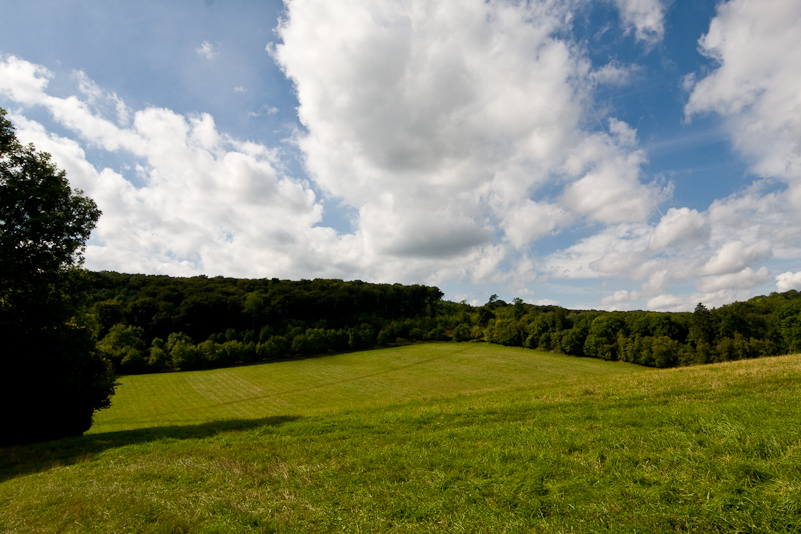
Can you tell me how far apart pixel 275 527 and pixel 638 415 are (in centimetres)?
1031

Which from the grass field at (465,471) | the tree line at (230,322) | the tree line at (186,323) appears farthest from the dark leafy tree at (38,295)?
the tree line at (230,322)

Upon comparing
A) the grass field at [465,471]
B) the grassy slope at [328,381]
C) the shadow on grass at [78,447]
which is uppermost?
the grass field at [465,471]

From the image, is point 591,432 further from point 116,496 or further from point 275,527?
point 116,496

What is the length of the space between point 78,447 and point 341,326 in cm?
11363

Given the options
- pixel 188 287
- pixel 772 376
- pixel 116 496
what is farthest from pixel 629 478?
pixel 188 287

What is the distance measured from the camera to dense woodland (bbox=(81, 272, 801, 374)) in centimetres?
7269

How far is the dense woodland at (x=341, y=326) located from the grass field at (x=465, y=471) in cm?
6420

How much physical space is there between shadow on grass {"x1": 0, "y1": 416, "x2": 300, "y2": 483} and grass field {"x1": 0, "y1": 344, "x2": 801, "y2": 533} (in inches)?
5.1

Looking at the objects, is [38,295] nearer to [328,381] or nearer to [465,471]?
[465,471]

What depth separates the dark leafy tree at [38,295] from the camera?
57.0 feet

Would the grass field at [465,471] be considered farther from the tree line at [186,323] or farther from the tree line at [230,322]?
the tree line at [230,322]

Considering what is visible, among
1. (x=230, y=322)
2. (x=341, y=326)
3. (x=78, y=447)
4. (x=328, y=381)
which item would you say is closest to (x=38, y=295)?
(x=78, y=447)

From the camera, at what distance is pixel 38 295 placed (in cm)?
1800

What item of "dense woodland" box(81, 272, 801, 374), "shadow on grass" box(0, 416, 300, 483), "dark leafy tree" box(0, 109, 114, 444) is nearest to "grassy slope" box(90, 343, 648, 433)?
"dense woodland" box(81, 272, 801, 374)
